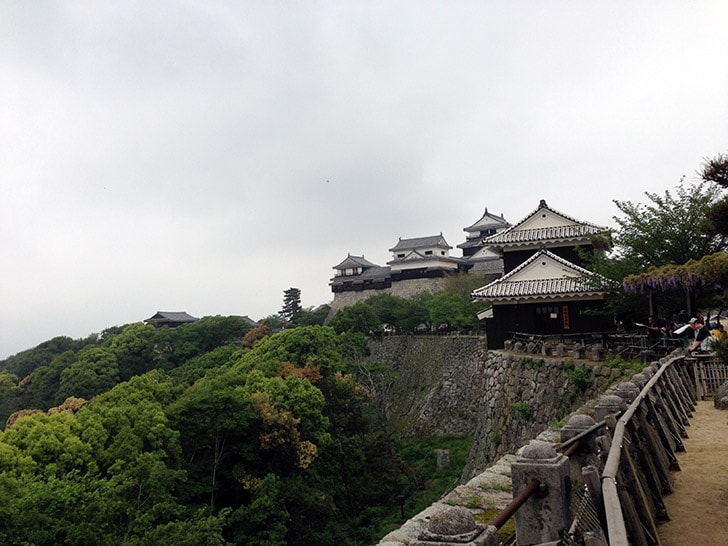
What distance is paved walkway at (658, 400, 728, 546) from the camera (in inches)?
177

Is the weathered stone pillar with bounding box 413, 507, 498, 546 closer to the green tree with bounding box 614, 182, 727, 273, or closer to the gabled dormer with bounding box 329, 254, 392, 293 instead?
the green tree with bounding box 614, 182, 727, 273

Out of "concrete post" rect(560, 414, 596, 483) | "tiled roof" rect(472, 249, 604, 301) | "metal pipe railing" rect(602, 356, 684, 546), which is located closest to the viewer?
"metal pipe railing" rect(602, 356, 684, 546)

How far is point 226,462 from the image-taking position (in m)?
18.2

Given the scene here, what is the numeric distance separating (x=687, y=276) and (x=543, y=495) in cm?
1021

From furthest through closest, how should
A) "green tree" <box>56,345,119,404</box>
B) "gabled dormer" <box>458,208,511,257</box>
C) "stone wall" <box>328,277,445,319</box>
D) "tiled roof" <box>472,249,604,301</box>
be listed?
"gabled dormer" <box>458,208,511,257</box> < "stone wall" <box>328,277,445,319</box> < "green tree" <box>56,345,119,404</box> < "tiled roof" <box>472,249,604,301</box>

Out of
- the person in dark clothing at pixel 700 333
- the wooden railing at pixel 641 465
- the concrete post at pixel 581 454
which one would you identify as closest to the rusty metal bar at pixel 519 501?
the wooden railing at pixel 641 465

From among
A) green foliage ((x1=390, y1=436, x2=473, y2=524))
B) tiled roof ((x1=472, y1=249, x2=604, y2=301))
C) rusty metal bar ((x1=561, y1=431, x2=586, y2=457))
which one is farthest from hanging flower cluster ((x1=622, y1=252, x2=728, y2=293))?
green foliage ((x1=390, y1=436, x2=473, y2=524))

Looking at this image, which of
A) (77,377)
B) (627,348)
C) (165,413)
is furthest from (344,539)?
(77,377)

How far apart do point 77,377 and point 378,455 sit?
83.3ft

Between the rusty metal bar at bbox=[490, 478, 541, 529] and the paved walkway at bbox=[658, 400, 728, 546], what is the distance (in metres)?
1.77

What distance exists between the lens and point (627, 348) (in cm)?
1358

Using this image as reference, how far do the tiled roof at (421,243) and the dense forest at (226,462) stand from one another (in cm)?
2271

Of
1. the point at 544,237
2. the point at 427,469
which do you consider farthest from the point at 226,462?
the point at 544,237

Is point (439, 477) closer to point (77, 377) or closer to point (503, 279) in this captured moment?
point (503, 279)
